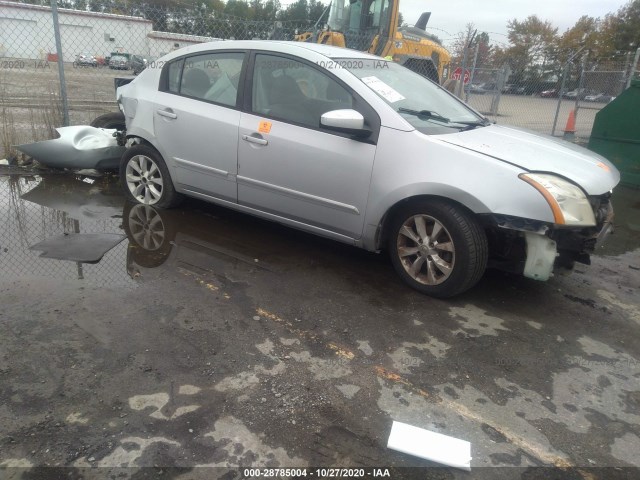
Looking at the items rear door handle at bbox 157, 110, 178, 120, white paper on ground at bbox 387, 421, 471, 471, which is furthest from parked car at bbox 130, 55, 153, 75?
white paper on ground at bbox 387, 421, 471, 471

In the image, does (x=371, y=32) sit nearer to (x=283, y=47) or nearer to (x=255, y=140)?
(x=283, y=47)

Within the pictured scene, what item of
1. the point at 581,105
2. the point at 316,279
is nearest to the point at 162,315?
the point at 316,279

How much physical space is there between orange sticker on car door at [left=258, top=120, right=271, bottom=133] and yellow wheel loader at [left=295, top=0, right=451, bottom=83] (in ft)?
19.7

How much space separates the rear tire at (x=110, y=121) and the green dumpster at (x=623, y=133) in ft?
24.8

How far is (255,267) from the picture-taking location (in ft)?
13.4

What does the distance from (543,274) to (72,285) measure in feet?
11.2

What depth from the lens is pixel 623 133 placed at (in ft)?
25.6

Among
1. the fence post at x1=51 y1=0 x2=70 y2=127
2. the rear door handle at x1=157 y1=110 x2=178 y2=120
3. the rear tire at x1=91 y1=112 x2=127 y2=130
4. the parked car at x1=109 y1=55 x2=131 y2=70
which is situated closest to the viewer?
the rear door handle at x1=157 y1=110 x2=178 y2=120

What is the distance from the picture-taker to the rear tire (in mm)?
6754

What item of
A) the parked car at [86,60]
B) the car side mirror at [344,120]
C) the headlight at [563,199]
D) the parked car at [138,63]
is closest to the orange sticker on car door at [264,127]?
the car side mirror at [344,120]

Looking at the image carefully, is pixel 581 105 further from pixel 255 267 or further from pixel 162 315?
pixel 162 315

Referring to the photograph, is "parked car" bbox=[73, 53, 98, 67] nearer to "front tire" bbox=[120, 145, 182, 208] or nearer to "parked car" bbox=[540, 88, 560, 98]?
"front tire" bbox=[120, 145, 182, 208]

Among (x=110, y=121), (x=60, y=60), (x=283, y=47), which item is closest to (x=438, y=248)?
(x=283, y=47)

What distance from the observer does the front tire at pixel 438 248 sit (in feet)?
11.3
